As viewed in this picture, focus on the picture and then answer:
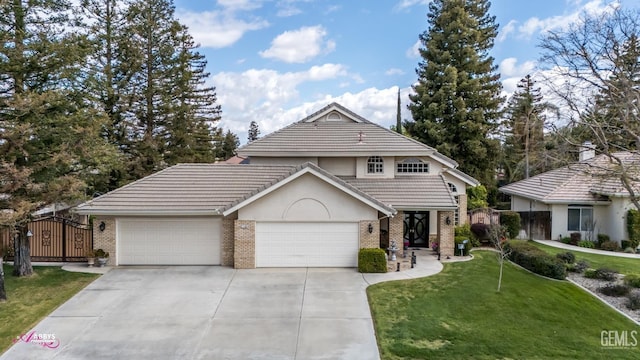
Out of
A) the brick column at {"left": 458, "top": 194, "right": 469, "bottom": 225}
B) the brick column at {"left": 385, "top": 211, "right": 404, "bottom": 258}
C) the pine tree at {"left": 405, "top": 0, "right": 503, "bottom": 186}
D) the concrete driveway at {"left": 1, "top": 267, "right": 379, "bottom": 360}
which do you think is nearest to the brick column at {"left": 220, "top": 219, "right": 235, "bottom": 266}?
the concrete driveway at {"left": 1, "top": 267, "right": 379, "bottom": 360}

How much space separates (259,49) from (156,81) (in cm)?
765

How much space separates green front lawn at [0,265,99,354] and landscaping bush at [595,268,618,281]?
734 inches

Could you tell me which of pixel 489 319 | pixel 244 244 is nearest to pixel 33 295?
pixel 244 244

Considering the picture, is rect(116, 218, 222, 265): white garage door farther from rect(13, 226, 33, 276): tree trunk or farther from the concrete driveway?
rect(13, 226, 33, 276): tree trunk

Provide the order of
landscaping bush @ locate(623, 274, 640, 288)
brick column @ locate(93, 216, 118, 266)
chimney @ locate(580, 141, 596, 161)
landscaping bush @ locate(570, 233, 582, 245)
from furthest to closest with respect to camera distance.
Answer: landscaping bush @ locate(570, 233, 582, 245) → brick column @ locate(93, 216, 118, 266) → landscaping bush @ locate(623, 274, 640, 288) → chimney @ locate(580, 141, 596, 161)

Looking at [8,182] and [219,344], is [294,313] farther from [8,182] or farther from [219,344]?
[8,182]

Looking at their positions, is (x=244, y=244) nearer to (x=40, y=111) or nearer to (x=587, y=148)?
(x=40, y=111)

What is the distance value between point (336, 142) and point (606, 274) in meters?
12.8

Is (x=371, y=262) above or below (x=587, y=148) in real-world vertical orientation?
below

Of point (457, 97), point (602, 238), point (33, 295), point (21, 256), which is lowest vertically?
point (33, 295)

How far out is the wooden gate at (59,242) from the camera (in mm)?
16781

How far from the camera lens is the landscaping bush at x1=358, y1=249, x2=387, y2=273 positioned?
50.8 ft

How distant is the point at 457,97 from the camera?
111ft

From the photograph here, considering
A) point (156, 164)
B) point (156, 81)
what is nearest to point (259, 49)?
point (156, 81)
